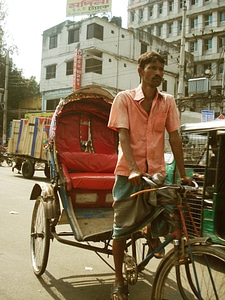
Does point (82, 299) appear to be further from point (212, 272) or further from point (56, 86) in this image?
point (56, 86)

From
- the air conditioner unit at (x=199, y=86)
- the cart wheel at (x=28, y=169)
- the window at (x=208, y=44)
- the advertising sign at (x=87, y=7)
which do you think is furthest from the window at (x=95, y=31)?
the window at (x=208, y=44)

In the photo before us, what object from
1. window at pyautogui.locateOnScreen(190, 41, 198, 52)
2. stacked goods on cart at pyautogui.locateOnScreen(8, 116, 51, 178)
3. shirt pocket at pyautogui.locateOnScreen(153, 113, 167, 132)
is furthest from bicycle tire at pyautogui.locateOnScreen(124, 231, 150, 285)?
window at pyautogui.locateOnScreen(190, 41, 198, 52)

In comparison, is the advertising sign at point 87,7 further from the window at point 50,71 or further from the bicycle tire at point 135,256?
the bicycle tire at point 135,256

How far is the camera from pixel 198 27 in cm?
4566

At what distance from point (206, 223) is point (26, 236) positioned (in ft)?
8.71

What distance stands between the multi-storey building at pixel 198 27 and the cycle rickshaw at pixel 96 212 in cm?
3661

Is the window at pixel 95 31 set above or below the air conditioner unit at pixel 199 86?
above

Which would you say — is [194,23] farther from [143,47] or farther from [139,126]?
[139,126]

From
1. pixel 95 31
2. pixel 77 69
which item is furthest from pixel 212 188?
pixel 95 31

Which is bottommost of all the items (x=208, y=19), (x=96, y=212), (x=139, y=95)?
(x=96, y=212)

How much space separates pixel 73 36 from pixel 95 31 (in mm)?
2641

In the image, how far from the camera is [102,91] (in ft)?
14.7

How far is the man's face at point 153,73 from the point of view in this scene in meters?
2.71

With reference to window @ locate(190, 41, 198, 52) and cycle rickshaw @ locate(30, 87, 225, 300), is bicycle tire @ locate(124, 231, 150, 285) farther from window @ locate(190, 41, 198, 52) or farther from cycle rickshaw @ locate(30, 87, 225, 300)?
window @ locate(190, 41, 198, 52)
